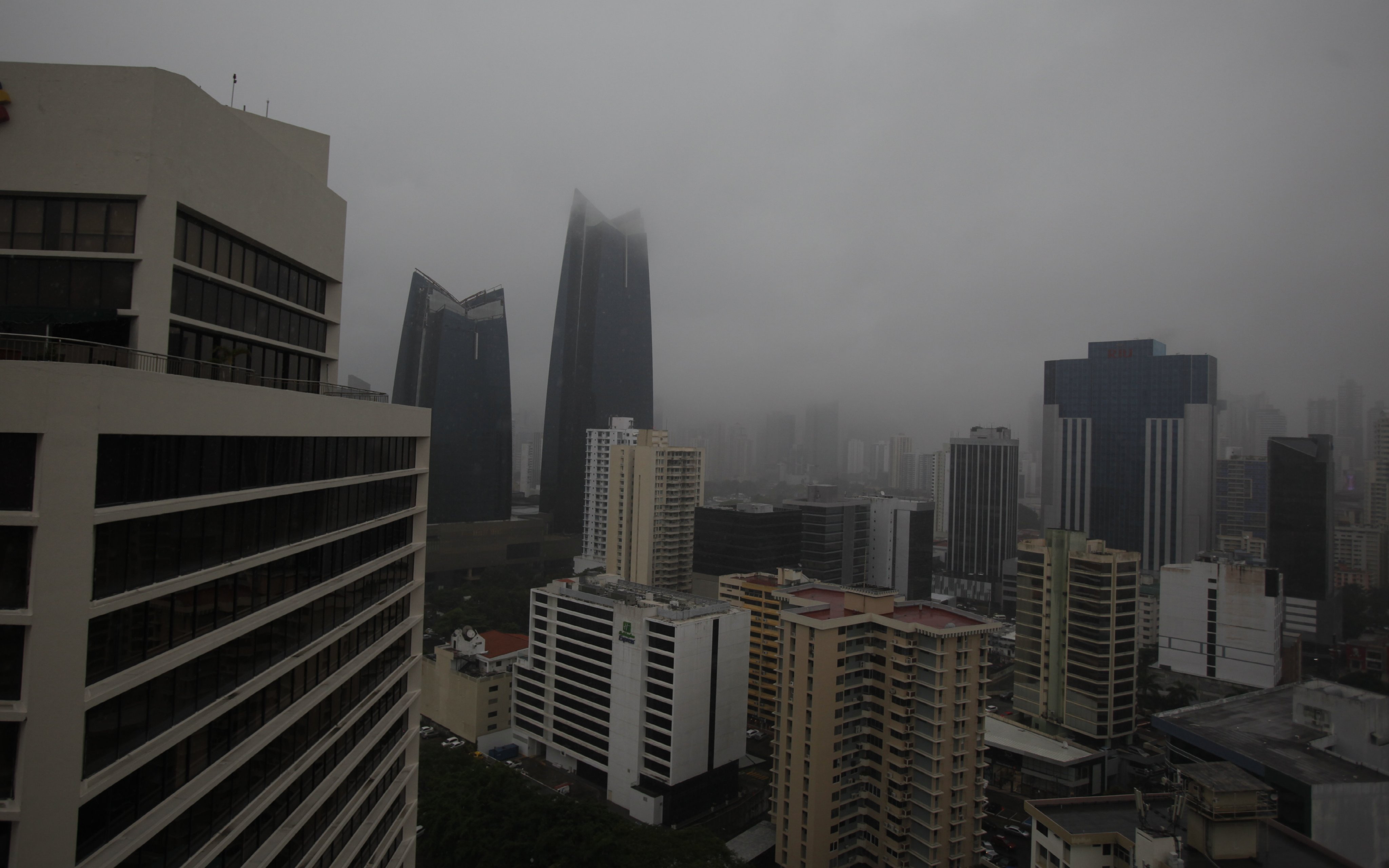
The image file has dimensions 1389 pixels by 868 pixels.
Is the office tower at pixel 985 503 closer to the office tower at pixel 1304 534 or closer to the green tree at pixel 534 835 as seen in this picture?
the office tower at pixel 1304 534

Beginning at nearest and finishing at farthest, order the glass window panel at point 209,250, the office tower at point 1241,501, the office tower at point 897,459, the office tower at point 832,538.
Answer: the glass window panel at point 209,250
the office tower at point 1241,501
the office tower at point 832,538
the office tower at point 897,459

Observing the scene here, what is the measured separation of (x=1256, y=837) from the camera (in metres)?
6.96

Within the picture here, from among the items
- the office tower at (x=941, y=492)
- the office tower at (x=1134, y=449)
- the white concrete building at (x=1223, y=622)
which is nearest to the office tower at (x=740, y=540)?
the white concrete building at (x=1223, y=622)

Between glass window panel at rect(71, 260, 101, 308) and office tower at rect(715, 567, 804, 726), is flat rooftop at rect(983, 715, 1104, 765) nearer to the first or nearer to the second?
office tower at rect(715, 567, 804, 726)

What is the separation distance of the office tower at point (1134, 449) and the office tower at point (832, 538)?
10.9 m

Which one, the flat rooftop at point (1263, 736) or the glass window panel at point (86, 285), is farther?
the flat rooftop at point (1263, 736)

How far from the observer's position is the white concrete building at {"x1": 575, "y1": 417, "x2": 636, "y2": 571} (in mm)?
31500

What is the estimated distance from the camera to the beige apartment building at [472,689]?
16953 millimetres

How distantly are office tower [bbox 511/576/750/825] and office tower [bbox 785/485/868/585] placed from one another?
12.7 meters

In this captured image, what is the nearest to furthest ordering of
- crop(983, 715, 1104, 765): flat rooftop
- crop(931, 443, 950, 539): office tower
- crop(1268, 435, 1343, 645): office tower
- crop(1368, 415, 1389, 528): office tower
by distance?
crop(1368, 415, 1389, 528): office tower, crop(983, 715, 1104, 765): flat rooftop, crop(1268, 435, 1343, 645): office tower, crop(931, 443, 950, 539): office tower

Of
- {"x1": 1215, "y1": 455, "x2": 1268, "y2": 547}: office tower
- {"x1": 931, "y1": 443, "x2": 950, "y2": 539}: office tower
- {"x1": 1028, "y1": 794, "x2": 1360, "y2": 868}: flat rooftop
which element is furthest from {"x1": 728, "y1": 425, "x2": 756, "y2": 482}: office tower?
{"x1": 1028, "y1": 794, "x2": 1360, "y2": 868}: flat rooftop

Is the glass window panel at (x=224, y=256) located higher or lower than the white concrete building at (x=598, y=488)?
higher

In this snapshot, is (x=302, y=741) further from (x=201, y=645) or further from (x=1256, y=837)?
(x=1256, y=837)

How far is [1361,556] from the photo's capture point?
1401cm
